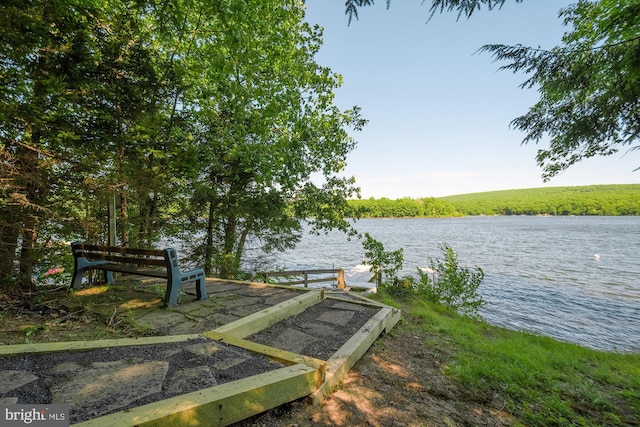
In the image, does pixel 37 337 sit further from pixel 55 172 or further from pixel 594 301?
pixel 594 301

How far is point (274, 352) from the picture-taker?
250 centimetres

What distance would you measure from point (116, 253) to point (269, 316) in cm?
270

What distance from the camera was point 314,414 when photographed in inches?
80.2

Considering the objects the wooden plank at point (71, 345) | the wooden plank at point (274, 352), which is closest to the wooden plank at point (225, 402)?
the wooden plank at point (274, 352)

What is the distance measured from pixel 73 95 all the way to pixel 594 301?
66.5ft

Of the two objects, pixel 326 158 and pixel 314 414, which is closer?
pixel 314 414

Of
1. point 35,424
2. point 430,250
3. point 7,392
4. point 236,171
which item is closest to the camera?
point 35,424

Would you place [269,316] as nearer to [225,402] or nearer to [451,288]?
[225,402]

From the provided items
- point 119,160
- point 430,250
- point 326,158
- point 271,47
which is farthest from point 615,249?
point 119,160

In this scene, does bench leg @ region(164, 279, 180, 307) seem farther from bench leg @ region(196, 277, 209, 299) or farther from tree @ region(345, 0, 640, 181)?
tree @ region(345, 0, 640, 181)

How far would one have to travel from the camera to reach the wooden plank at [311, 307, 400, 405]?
2343mm

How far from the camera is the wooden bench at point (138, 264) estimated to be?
12.3 ft

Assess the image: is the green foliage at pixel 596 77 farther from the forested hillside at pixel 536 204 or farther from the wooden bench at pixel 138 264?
the forested hillside at pixel 536 204

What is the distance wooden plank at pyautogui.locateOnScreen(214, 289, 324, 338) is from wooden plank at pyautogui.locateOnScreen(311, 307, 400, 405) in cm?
113
